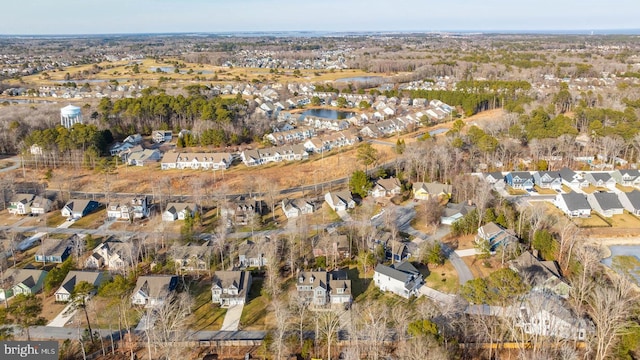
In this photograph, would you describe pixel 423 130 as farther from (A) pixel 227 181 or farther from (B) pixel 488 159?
(A) pixel 227 181

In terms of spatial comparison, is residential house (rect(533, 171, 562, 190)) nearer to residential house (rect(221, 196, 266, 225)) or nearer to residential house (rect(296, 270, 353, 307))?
residential house (rect(296, 270, 353, 307))

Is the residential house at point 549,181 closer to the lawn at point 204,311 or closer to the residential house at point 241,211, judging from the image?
the residential house at point 241,211

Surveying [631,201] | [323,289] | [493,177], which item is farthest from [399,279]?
[631,201]

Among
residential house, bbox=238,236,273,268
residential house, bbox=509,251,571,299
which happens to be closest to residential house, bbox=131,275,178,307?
residential house, bbox=238,236,273,268

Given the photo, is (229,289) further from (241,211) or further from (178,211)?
(178,211)

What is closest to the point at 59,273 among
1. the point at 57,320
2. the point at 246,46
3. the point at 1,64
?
the point at 57,320
